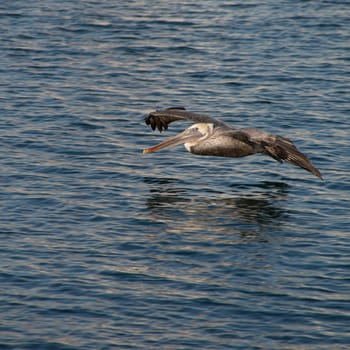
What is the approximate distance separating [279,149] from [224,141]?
203cm

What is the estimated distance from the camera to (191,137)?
21.4 metres

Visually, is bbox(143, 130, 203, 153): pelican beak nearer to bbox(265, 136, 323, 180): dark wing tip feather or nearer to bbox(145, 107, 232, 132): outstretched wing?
bbox(145, 107, 232, 132): outstretched wing

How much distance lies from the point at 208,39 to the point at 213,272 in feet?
60.6

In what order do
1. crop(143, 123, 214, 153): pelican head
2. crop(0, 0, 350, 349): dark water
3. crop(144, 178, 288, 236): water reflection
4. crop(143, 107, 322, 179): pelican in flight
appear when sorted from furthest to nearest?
crop(143, 123, 214, 153): pelican head
crop(143, 107, 322, 179): pelican in flight
crop(144, 178, 288, 236): water reflection
crop(0, 0, 350, 349): dark water

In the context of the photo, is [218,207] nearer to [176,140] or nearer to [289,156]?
[289,156]

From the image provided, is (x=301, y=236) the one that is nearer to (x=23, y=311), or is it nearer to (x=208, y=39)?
(x=23, y=311)

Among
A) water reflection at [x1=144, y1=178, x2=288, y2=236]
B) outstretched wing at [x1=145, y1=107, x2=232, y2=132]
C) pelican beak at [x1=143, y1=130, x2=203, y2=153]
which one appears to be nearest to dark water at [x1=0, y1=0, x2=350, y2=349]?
water reflection at [x1=144, y1=178, x2=288, y2=236]

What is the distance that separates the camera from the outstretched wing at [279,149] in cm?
1895

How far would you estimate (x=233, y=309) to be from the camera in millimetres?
14953

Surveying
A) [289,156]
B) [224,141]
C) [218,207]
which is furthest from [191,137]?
[289,156]

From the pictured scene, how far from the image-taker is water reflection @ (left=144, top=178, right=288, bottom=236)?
1858 cm

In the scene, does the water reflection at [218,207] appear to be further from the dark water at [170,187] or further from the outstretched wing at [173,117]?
the outstretched wing at [173,117]

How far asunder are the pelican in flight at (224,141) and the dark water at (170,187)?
2.45ft

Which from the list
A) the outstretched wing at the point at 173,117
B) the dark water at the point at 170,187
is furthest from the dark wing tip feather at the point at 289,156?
the outstretched wing at the point at 173,117
